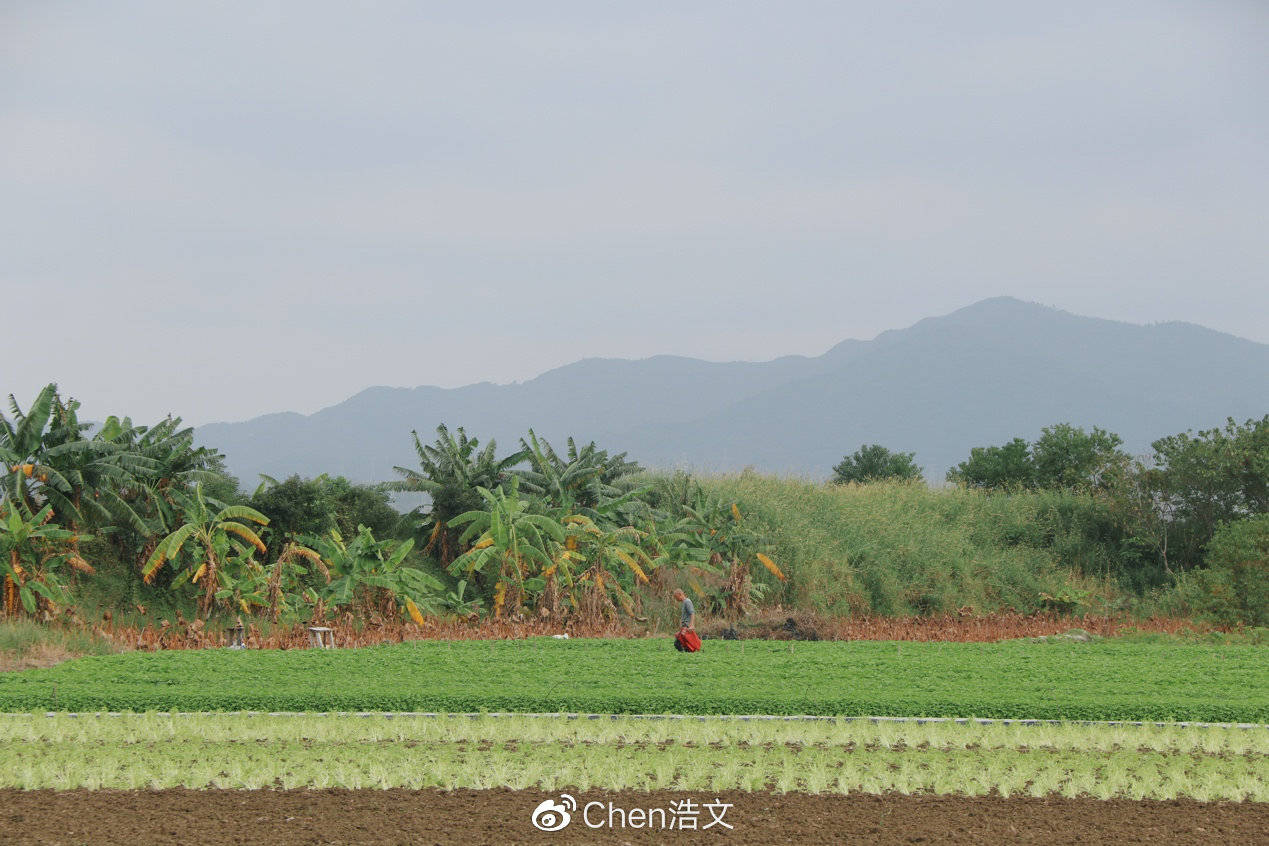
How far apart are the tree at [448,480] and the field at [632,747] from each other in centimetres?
904

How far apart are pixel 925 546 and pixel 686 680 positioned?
14.8 m

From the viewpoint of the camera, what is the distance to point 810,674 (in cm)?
1453

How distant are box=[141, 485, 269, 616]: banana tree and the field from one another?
431cm

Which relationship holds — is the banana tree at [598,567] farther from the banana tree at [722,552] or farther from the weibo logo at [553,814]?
the weibo logo at [553,814]

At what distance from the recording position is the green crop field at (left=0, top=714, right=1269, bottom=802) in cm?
953

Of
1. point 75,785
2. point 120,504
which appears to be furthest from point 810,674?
point 120,504

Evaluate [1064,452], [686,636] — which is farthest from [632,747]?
[1064,452]

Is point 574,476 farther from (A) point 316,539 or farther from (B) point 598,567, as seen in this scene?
(A) point 316,539

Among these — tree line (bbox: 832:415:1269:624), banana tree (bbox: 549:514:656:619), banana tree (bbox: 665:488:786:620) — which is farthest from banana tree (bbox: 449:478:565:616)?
tree line (bbox: 832:415:1269:624)

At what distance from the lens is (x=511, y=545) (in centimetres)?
2123

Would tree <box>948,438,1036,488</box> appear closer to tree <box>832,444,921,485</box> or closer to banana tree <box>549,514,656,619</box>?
tree <box>832,444,921,485</box>

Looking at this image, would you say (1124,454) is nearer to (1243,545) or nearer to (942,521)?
(942,521)

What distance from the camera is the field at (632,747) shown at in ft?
27.9

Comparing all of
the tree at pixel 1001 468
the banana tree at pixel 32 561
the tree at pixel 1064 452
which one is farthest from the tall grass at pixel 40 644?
the tree at pixel 1001 468
